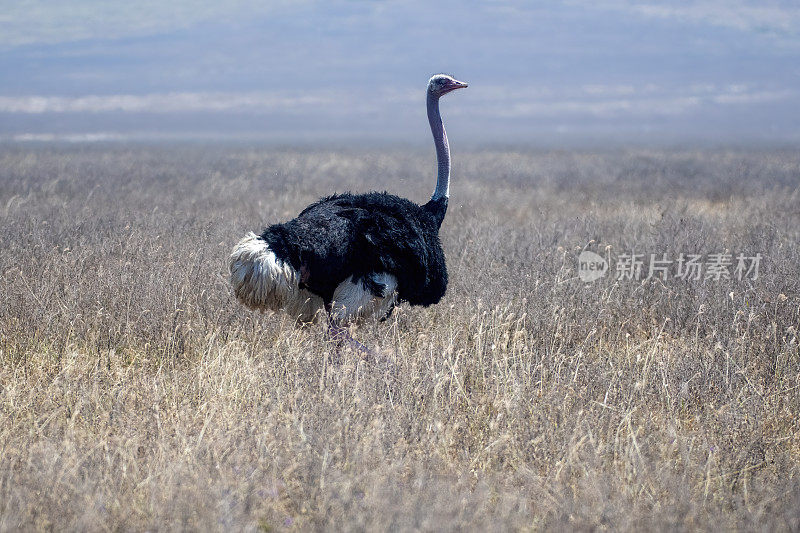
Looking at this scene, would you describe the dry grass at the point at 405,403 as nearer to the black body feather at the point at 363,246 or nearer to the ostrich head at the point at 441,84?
the black body feather at the point at 363,246

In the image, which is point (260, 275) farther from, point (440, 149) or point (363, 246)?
point (440, 149)

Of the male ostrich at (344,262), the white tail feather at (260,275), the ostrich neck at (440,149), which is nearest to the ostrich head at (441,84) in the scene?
the ostrich neck at (440,149)

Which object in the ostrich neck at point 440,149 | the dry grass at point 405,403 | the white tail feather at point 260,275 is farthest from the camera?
the ostrich neck at point 440,149

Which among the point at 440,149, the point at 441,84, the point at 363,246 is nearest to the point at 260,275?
the point at 363,246

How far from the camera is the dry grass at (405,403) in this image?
8.96ft

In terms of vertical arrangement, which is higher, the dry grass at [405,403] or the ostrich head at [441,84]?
the ostrich head at [441,84]

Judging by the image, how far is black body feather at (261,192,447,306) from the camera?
4.11 metres

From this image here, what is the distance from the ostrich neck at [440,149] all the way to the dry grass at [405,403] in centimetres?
77

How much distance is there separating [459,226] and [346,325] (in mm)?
5427

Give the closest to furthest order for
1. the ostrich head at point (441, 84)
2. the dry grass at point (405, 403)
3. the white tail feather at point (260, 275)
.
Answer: the dry grass at point (405, 403), the white tail feather at point (260, 275), the ostrich head at point (441, 84)

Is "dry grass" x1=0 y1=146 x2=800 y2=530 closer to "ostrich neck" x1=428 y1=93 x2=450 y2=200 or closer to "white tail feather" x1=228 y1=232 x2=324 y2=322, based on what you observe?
"white tail feather" x1=228 y1=232 x2=324 y2=322

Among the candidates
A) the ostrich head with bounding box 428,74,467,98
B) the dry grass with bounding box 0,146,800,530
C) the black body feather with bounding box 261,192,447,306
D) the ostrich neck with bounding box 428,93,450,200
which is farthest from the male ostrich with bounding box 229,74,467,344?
the ostrich head with bounding box 428,74,467,98

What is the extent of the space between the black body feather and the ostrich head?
129 cm

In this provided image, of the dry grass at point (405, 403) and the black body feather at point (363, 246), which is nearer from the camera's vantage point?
the dry grass at point (405, 403)
